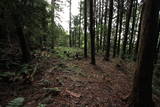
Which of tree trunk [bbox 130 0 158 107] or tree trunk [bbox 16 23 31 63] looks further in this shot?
tree trunk [bbox 16 23 31 63]

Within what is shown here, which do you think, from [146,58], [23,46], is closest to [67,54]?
[23,46]

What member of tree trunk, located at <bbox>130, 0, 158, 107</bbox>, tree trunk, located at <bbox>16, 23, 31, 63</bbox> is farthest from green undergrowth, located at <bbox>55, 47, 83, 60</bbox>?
tree trunk, located at <bbox>130, 0, 158, 107</bbox>

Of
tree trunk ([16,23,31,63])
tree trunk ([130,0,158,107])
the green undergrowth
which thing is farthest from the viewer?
the green undergrowth

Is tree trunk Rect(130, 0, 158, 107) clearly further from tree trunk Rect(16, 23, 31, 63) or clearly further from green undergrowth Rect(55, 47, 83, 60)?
green undergrowth Rect(55, 47, 83, 60)

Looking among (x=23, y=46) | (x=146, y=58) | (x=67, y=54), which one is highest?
(x=23, y=46)

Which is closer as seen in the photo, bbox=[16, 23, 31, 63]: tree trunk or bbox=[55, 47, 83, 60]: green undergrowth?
bbox=[16, 23, 31, 63]: tree trunk

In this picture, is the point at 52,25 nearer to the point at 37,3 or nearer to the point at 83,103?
the point at 37,3

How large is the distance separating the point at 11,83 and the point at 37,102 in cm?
219

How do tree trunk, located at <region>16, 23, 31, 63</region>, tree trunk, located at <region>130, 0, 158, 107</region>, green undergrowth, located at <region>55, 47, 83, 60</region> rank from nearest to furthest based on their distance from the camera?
tree trunk, located at <region>130, 0, 158, 107</region>
tree trunk, located at <region>16, 23, 31, 63</region>
green undergrowth, located at <region>55, 47, 83, 60</region>

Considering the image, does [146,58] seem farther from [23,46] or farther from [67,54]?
[67,54]

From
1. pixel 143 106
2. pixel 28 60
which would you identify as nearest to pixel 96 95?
pixel 143 106

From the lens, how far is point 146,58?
331 centimetres

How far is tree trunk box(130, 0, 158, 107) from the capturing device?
10.4ft

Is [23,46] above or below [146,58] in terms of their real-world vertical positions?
above
